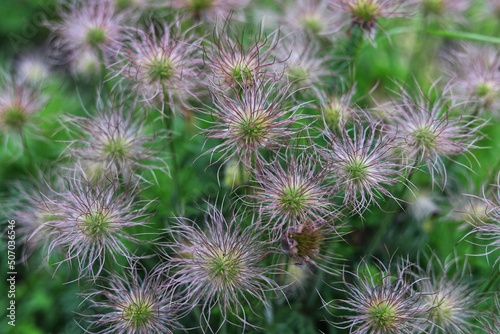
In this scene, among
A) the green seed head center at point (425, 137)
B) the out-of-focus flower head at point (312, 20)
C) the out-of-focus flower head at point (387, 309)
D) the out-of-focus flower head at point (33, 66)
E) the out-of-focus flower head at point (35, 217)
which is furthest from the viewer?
the out-of-focus flower head at point (33, 66)

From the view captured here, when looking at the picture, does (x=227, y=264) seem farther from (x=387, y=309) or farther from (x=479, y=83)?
(x=479, y=83)

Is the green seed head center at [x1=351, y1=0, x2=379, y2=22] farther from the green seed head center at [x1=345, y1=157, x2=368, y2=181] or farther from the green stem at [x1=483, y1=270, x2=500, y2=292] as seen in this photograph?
the green stem at [x1=483, y1=270, x2=500, y2=292]

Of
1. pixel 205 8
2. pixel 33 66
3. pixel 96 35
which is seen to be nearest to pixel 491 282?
pixel 205 8

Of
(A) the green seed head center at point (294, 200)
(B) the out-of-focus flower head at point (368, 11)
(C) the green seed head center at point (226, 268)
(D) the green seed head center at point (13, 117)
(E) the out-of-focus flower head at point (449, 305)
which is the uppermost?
(B) the out-of-focus flower head at point (368, 11)

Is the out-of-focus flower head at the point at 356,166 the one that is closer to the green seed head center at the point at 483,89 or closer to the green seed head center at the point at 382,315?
the green seed head center at the point at 382,315

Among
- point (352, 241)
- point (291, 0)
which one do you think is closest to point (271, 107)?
point (352, 241)

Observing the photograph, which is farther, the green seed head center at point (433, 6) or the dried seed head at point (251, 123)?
the green seed head center at point (433, 6)

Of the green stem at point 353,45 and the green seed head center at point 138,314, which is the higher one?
the green stem at point 353,45

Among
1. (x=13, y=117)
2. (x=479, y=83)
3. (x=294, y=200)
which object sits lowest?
(x=13, y=117)

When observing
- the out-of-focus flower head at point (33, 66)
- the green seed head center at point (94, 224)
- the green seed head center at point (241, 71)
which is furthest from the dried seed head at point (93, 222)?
the out-of-focus flower head at point (33, 66)

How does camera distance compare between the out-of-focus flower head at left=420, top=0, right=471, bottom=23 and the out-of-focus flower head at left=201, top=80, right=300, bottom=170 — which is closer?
the out-of-focus flower head at left=201, top=80, right=300, bottom=170

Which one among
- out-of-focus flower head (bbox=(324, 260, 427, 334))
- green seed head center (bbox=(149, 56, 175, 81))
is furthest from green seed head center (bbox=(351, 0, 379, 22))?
out-of-focus flower head (bbox=(324, 260, 427, 334))
